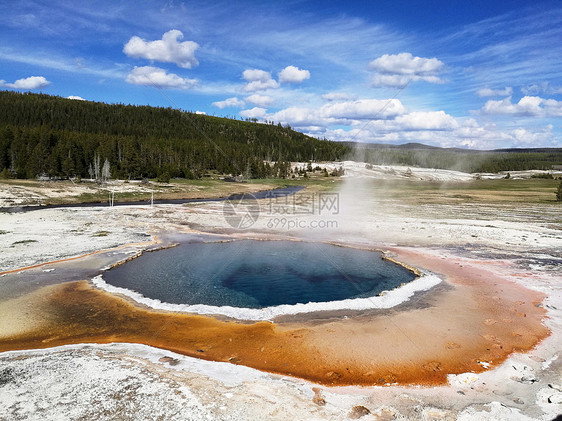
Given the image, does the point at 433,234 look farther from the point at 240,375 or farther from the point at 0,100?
the point at 0,100

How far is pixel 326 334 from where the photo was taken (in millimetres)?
11672

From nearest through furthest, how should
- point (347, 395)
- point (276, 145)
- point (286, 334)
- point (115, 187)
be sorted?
point (347, 395), point (286, 334), point (115, 187), point (276, 145)

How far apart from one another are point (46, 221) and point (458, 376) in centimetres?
3394

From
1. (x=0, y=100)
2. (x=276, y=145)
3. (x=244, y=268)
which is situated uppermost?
(x=0, y=100)

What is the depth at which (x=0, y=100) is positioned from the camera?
15125cm

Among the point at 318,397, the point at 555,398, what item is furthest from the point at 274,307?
the point at 555,398

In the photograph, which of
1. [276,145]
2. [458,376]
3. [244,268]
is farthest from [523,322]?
[276,145]

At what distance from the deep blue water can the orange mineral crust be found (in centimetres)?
240

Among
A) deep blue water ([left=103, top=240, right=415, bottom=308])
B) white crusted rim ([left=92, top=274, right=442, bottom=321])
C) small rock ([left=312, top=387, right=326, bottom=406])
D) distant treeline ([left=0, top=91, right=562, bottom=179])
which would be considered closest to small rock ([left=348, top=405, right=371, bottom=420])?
small rock ([left=312, top=387, right=326, bottom=406])

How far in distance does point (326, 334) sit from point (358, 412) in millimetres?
4007

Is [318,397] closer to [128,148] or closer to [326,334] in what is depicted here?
[326,334]

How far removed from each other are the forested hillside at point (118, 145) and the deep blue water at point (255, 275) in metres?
59.3

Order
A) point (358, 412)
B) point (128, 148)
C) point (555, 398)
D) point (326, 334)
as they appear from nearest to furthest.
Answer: point (358, 412) < point (555, 398) < point (326, 334) < point (128, 148)

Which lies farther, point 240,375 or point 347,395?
point 240,375
